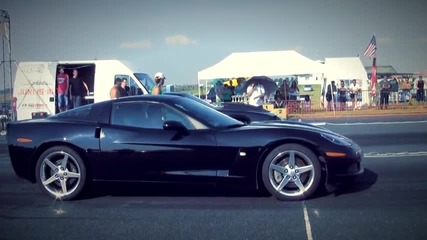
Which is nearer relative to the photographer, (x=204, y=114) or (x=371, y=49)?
(x=204, y=114)

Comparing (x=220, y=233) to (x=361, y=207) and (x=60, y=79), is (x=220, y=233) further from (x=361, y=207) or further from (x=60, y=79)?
(x=60, y=79)

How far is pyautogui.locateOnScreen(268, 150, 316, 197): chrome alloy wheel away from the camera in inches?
197

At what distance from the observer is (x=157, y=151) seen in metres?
5.16

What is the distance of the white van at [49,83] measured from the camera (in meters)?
15.0

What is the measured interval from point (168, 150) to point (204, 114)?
29.4 inches

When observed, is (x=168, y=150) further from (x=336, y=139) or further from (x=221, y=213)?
(x=336, y=139)

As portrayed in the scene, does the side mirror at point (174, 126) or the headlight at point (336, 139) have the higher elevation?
the side mirror at point (174, 126)

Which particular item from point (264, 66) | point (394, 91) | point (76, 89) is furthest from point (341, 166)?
point (394, 91)

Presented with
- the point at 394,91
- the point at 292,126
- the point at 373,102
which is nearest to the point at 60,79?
the point at 292,126

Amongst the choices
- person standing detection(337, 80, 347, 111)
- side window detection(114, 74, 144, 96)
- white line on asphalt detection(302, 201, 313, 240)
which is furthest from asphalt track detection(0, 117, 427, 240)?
person standing detection(337, 80, 347, 111)

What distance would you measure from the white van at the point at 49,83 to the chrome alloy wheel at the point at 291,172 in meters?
10.4

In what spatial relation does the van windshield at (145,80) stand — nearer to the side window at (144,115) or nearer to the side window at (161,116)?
the side window at (144,115)

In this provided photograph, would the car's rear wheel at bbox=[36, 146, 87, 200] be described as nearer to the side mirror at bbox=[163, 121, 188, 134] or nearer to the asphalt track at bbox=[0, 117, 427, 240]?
the asphalt track at bbox=[0, 117, 427, 240]

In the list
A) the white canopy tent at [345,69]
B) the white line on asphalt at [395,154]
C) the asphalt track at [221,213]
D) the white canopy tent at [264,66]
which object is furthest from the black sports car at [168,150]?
the white canopy tent at [345,69]
